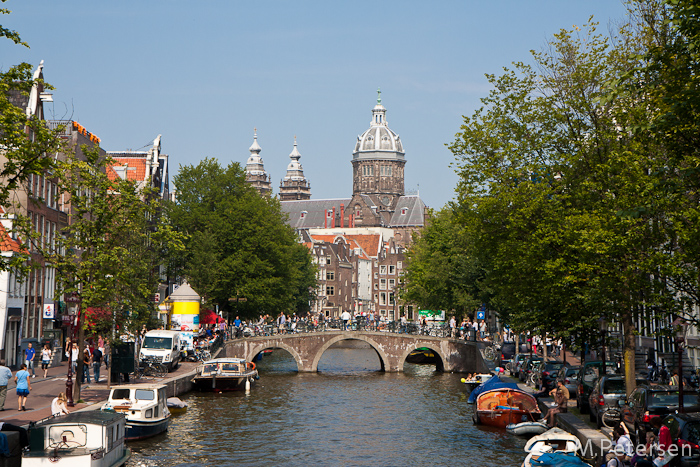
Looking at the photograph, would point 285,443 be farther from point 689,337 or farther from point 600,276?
point 689,337

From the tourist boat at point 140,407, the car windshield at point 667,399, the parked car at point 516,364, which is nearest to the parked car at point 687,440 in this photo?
the car windshield at point 667,399

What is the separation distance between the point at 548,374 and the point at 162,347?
21.9 m

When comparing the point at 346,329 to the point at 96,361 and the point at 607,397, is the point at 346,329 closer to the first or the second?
the point at 96,361

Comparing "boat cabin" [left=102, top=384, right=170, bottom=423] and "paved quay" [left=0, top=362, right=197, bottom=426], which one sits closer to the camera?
"paved quay" [left=0, top=362, right=197, bottom=426]

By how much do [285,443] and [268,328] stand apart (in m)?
35.9

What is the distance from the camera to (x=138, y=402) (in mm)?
32688

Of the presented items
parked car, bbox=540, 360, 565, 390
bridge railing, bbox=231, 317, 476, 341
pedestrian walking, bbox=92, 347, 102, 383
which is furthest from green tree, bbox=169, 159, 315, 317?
parked car, bbox=540, 360, 565, 390

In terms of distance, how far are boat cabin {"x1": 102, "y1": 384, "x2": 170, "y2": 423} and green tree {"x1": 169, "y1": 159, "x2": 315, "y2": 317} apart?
3582cm

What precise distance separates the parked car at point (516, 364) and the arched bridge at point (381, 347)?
10634 millimetres

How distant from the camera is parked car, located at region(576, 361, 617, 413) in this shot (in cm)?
3316

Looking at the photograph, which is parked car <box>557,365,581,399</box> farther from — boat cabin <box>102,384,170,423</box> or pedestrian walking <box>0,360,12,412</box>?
pedestrian walking <box>0,360,12,412</box>

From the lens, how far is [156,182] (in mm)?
80250

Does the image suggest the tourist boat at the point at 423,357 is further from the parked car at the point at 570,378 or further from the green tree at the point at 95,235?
the green tree at the point at 95,235

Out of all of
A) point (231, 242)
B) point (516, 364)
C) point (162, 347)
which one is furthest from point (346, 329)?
point (162, 347)
